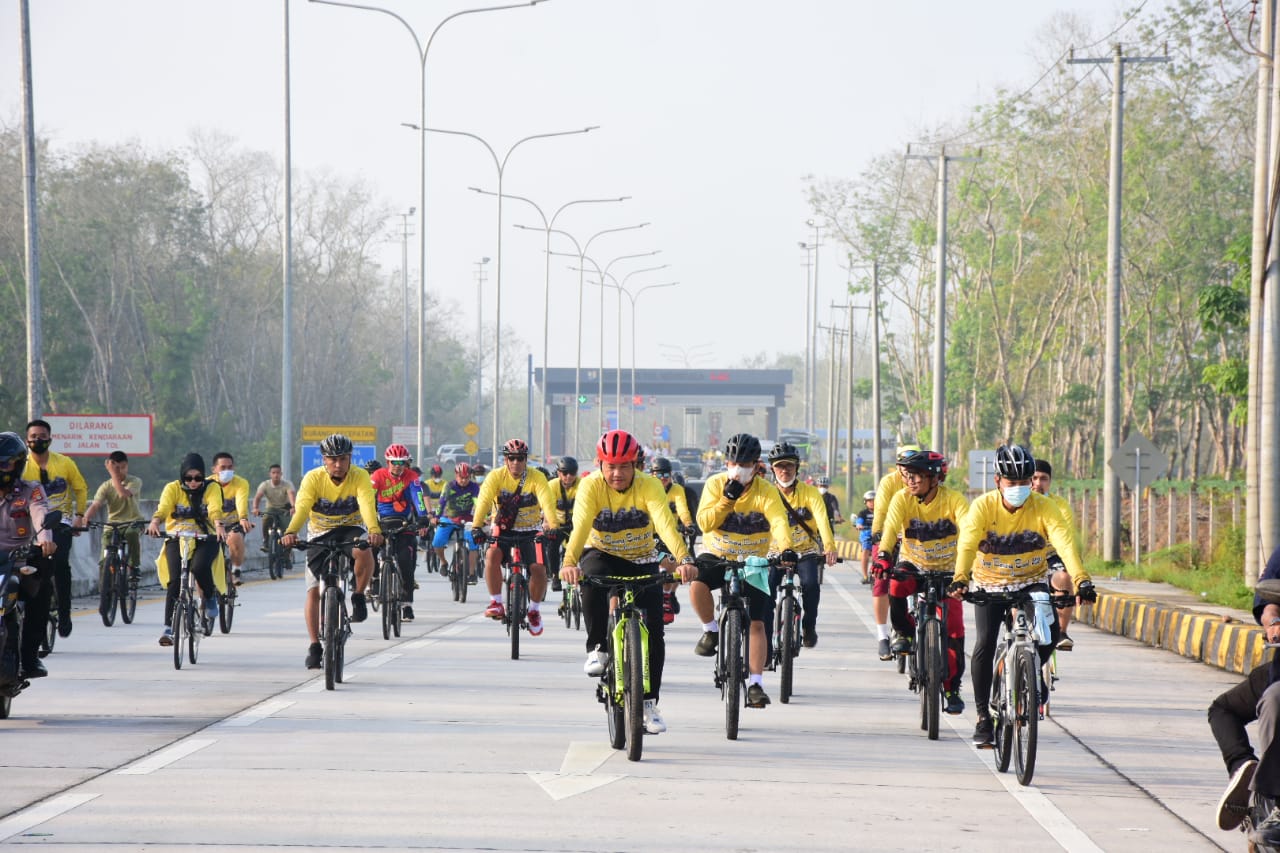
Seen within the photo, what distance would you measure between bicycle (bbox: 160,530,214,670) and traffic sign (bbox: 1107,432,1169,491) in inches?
649

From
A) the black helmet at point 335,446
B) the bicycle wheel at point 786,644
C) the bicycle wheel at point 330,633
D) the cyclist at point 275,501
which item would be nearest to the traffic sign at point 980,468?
the cyclist at point 275,501

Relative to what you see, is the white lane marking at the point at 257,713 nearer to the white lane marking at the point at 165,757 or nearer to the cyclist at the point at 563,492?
the white lane marking at the point at 165,757

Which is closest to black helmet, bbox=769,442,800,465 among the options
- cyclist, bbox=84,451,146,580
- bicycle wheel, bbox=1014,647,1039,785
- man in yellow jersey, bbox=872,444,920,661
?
man in yellow jersey, bbox=872,444,920,661

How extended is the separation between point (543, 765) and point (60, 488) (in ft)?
25.2

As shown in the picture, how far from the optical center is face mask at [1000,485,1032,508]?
10.3 metres

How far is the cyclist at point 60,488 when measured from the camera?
50.8ft

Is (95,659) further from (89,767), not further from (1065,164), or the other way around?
(1065,164)

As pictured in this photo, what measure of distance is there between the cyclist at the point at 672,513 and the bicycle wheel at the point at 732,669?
41 centimetres

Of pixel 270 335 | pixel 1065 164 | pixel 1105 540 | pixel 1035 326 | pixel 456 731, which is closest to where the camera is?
pixel 456 731

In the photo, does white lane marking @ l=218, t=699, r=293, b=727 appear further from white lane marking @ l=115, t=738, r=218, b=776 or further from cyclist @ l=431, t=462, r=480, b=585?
cyclist @ l=431, t=462, r=480, b=585

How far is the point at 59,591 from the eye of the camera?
1633cm

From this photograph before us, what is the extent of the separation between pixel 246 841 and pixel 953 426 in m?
70.5

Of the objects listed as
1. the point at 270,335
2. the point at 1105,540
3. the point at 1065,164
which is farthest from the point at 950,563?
the point at 270,335

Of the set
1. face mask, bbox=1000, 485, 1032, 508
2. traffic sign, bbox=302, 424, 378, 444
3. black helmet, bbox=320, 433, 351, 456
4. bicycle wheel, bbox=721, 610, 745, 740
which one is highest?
black helmet, bbox=320, 433, 351, 456
